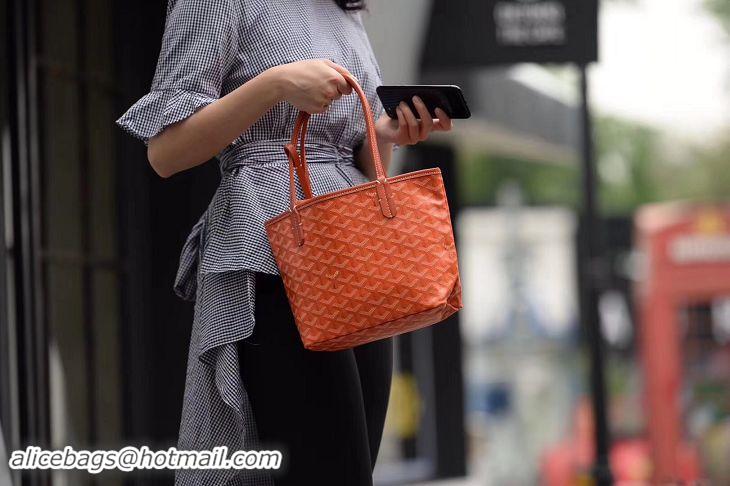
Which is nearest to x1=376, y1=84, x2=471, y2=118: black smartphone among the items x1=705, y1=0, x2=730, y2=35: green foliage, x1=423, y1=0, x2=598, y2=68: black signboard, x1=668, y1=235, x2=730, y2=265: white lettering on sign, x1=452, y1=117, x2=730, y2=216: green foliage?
x1=423, y1=0, x2=598, y2=68: black signboard

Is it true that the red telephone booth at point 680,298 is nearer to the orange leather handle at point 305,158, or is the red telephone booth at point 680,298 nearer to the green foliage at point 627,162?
the orange leather handle at point 305,158

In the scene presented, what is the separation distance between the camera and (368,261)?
1.88m

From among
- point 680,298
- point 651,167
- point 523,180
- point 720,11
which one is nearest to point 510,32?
point 680,298

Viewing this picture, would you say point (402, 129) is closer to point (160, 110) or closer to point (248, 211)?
point (248, 211)

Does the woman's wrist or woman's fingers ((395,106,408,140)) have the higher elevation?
the woman's wrist

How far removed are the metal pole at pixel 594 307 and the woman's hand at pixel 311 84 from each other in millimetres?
4512

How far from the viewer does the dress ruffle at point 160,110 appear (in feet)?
6.47

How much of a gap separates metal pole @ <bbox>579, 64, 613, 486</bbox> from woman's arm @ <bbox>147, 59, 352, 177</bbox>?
451 cm

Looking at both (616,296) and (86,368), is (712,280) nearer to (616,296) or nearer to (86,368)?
(616,296)

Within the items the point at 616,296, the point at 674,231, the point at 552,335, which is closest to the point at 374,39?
the point at 674,231

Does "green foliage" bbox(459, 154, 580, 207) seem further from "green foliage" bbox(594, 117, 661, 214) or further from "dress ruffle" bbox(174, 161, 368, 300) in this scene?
"dress ruffle" bbox(174, 161, 368, 300)

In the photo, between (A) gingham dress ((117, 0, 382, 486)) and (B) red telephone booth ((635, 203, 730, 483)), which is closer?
(A) gingham dress ((117, 0, 382, 486))

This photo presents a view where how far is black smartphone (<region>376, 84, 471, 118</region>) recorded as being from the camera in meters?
1.98

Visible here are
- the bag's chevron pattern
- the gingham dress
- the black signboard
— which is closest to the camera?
the bag's chevron pattern
